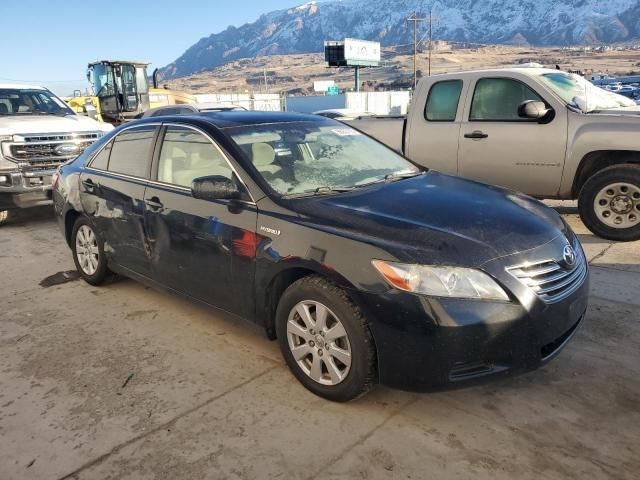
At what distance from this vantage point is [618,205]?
19.4ft

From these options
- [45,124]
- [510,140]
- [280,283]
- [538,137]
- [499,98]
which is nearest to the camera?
[280,283]

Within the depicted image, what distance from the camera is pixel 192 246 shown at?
3730mm

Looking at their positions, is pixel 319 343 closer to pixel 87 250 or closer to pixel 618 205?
pixel 87 250

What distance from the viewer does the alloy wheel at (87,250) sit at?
496cm

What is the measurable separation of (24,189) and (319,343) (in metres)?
6.50

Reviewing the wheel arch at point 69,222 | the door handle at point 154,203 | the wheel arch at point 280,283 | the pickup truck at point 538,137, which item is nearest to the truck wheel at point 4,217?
the wheel arch at point 69,222

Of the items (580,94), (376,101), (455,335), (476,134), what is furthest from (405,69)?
(455,335)

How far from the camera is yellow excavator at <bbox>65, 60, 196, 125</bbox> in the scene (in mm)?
20609

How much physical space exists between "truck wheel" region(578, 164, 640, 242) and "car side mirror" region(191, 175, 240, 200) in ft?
13.9

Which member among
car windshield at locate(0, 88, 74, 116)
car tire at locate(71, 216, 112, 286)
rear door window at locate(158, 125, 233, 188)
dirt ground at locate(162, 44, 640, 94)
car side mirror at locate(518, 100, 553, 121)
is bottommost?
car tire at locate(71, 216, 112, 286)

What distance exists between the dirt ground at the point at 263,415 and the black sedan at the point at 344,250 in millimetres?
288

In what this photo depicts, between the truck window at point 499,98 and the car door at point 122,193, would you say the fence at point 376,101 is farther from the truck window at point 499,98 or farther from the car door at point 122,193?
the car door at point 122,193

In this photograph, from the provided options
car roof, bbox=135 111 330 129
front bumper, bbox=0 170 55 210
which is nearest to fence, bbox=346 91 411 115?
front bumper, bbox=0 170 55 210

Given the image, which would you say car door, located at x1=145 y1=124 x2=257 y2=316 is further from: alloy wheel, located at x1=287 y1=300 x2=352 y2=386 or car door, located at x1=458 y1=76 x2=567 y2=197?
car door, located at x1=458 y1=76 x2=567 y2=197
